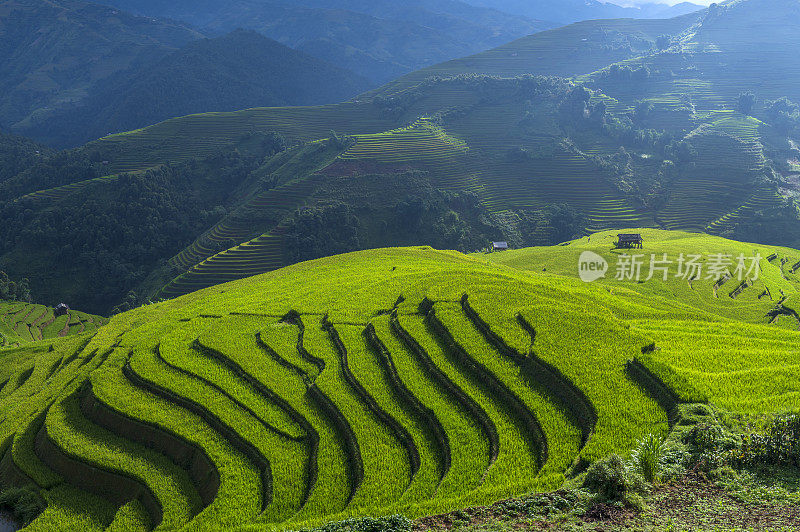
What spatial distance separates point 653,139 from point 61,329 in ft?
378

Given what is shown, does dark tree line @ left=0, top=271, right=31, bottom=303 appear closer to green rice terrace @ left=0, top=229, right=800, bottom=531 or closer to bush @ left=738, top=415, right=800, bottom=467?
green rice terrace @ left=0, top=229, right=800, bottom=531

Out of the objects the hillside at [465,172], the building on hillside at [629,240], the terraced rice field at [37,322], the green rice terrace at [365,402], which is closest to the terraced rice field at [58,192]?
the hillside at [465,172]

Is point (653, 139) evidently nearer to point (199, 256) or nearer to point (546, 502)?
point (199, 256)

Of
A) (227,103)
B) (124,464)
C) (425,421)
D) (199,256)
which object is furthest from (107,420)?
(227,103)

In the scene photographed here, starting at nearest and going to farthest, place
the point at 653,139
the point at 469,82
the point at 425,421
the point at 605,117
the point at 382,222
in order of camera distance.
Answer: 1. the point at 425,421
2. the point at 382,222
3. the point at 653,139
4. the point at 605,117
5. the point at 469,82

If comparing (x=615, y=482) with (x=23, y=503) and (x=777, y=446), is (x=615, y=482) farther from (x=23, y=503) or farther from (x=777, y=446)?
(x=23, y=503)

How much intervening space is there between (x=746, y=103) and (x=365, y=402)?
13428 cm

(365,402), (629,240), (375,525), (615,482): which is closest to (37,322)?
(365,402)

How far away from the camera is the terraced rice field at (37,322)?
56.8m

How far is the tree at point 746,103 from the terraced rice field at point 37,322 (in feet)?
459

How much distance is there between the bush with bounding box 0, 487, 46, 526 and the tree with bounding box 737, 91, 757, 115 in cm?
14346

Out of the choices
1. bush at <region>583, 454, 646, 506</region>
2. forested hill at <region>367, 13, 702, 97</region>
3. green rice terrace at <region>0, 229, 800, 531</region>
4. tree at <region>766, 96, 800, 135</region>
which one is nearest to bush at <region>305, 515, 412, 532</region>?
green rice terrace at <region>0, 229, 800, 531</region>

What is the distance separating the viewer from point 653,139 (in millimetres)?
105312

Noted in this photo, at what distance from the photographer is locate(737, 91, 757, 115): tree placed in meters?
114
